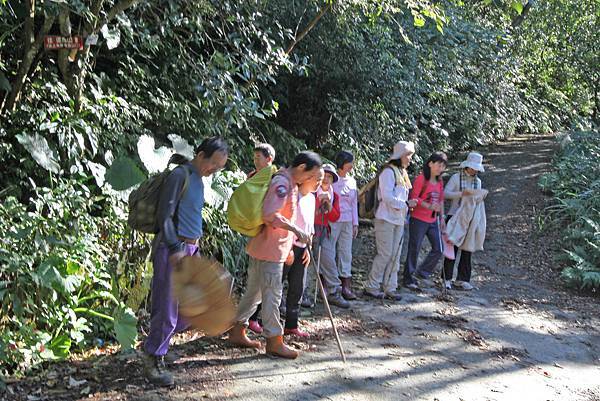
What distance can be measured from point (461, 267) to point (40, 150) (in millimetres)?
5271

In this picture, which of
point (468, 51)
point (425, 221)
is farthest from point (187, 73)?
point (468, 51)

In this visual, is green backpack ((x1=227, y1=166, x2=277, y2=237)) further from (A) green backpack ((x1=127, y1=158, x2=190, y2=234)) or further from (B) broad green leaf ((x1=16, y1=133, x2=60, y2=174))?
(B) broad green leaf ((x1=16, y1=133, x2=60, y2=174))

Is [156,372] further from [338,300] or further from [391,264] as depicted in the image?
[391,264]

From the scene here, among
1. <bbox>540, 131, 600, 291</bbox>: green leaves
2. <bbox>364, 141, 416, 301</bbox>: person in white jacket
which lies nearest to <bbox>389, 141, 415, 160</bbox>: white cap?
<bbox>364, 141, 416, 301</bbox>: person in white jacket

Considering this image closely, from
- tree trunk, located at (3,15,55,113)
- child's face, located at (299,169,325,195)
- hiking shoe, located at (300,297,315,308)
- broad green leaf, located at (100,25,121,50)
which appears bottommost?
hiking shoe, located at (300,297,315,308)

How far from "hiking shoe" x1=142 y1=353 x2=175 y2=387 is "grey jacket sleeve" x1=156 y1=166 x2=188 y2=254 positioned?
0.78m

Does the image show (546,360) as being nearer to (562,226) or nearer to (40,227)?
(40,227)

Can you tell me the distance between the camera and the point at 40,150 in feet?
19.4

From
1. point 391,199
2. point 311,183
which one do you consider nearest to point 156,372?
point 311,183

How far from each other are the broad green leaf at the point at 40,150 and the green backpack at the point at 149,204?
1.90 m

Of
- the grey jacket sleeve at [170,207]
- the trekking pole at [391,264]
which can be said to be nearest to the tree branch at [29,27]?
the grey jacket sleeve at [170,207]

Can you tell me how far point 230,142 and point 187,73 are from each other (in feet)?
3.36

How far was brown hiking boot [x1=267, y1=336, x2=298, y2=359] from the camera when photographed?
5141 mm

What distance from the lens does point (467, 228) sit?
811 cm
